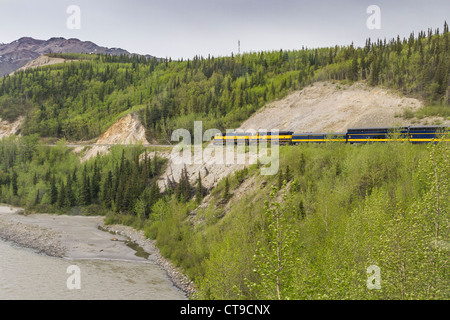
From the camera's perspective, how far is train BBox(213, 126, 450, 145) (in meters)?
39.9

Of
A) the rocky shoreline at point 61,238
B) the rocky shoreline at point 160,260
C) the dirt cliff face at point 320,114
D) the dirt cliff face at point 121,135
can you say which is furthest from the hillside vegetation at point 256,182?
the dirt cliff face at point 121,135

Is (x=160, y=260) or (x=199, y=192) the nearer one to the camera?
(x=160, y=260)

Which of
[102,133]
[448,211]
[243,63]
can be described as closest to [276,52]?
[243,63]

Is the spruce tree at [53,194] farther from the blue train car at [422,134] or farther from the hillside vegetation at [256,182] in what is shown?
the blue train car at [422,134]

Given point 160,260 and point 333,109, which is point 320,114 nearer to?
point 333,109

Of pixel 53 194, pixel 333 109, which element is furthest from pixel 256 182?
pixel 53 194

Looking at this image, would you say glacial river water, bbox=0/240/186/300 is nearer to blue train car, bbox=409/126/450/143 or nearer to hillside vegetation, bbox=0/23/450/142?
blue train car, bbox=409/126/450/143

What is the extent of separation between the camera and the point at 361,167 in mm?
31719

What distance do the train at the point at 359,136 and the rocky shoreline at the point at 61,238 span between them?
24828 mm

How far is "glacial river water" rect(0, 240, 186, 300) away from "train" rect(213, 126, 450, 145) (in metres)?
28.0

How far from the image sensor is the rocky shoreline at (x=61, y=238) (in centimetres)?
3622

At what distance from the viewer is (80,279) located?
3200 centimetres

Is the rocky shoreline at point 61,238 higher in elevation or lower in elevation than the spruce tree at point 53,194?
lower

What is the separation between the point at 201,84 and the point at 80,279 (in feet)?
318
